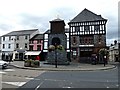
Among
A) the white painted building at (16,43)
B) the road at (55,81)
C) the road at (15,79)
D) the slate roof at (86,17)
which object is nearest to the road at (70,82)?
the road at (55,81)

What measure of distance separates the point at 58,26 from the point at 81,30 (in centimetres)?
783

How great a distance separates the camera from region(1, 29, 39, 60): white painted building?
58.2 m

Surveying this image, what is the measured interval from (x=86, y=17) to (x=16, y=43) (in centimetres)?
2355

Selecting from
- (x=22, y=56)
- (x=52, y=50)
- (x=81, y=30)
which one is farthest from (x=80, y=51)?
(x=22, y=56)

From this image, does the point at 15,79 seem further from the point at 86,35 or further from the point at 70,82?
the point at 86,35

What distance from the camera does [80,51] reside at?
4831 cm

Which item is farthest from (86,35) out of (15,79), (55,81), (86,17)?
(15,79)

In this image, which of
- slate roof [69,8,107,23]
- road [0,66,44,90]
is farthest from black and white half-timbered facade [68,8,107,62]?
road [0,66,44,90]

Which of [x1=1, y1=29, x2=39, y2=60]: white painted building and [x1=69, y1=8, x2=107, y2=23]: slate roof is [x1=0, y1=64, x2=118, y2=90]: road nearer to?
[x1=69, y1=8, x2=107, y2=23]: slate roof

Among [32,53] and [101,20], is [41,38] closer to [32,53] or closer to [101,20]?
[32,53]

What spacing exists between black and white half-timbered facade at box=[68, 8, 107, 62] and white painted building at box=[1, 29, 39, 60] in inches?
612

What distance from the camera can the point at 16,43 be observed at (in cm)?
5994

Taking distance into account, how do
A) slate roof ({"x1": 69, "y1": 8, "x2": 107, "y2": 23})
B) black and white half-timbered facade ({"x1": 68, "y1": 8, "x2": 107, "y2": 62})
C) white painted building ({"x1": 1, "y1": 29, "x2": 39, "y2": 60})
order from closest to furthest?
black and white half-timbered facade ({"x1": 68, "y1": 8, "x2": 107, "y2": 62}) < slate roof ({"x1": 69, "y1": 8, "x2": 107, "y2": 23}) < white painted building ({"x1": 1, "y1": 29, "x2": 39, "y2": 60})

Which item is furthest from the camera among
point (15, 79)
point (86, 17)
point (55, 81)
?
point (86, 17)
